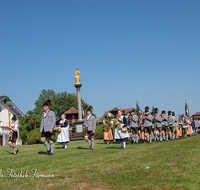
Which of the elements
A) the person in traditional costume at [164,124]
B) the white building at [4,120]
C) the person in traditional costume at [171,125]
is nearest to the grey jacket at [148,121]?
the person in traditional costume at [164,124]

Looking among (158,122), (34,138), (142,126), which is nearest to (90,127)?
(142,126)

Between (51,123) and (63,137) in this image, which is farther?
(63,137)

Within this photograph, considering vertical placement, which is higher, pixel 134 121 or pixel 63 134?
pixel 134 121

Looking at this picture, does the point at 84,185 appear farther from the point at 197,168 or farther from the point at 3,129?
the point at 3,129

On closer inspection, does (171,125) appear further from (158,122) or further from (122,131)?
(122,131)

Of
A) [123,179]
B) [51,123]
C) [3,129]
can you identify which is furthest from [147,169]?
[3,129]

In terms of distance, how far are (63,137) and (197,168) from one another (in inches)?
449

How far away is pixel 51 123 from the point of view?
10.5 m

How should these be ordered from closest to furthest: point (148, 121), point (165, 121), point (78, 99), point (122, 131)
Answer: point (122, 131)
point (148, 121)
point (165, 121)
point (78, 99)

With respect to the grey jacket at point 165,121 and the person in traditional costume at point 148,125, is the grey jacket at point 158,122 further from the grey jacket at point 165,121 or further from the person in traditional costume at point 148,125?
the person in traditional costume at point 148,125

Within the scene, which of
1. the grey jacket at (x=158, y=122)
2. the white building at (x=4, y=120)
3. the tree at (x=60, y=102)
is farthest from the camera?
the tree at (x=60, y=102)

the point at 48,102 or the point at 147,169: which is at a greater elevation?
the point at 48,102

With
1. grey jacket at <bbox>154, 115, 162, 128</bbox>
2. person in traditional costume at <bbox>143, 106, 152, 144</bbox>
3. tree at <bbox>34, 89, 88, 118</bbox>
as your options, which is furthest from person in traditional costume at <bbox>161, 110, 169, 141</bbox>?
tree at <bbox>34, 89, 88, 118</bbox>

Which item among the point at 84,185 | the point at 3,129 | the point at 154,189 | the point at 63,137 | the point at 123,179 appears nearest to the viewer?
the point at 154,189
